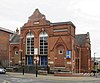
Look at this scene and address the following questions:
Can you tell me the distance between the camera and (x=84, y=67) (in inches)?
2591

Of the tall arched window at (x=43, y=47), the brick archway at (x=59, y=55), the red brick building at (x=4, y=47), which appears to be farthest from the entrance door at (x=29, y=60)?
the red brick building at (x=4, y=47)

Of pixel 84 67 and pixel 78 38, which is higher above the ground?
pixel 78 38

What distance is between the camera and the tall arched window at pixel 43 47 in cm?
5769

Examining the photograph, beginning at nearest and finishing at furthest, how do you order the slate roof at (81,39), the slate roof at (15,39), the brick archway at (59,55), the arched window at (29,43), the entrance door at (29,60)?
1. the brick archway at (59,55)
2. the arched window at (29,43)
3. the entrance door at (29,60)
4. the slate roof at (15,39)
5. the slate roof at (81,39)

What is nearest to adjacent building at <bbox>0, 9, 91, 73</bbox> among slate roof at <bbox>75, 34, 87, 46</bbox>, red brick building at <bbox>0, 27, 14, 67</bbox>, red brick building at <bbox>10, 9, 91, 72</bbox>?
red brick building at <bbox>10, 9, 91, 72</bbox>

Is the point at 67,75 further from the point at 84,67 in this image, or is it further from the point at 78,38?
the point at 78,38

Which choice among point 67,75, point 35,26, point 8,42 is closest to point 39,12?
point 35,26

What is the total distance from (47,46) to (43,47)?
108cm

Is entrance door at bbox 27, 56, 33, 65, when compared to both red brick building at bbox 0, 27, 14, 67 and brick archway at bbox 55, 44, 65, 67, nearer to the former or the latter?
brick archway at bbox 55, 44, 65, 67

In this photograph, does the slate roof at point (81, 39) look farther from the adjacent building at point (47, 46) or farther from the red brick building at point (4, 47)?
the red brick building at point (4, 47)

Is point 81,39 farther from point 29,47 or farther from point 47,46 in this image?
point 29,47

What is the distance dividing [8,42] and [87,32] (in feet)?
71.5

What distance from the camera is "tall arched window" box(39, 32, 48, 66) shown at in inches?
2271

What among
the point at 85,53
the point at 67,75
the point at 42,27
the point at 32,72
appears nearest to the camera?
the point at 67,75
